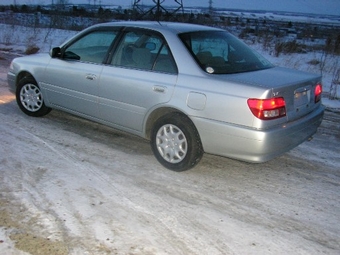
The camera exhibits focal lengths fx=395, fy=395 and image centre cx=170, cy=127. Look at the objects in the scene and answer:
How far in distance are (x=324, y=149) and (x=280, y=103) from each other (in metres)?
1.88

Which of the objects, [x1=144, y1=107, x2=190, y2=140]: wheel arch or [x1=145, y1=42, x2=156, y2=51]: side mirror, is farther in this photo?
[x1=145, y1=42, x2=156, y2=51]: side mirror

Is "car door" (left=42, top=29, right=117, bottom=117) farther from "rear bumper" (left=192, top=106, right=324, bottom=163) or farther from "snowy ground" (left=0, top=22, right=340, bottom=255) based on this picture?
"rear bumper" (left=192, top=106, right=324, bottom=163)

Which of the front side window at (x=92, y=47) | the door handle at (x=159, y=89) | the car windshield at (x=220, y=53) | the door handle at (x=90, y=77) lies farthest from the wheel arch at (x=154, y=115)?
the front side window at (x=92, y=47)

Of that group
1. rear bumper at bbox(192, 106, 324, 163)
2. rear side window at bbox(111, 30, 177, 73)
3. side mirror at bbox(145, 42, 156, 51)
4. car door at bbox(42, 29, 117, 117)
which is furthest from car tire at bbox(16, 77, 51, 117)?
rear bumper at bbox(192, 106, 324, 163)

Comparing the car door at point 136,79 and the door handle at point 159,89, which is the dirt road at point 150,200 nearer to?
the car door at point 136,79

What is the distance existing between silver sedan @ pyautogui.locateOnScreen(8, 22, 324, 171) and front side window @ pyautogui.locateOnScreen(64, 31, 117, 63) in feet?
0.05

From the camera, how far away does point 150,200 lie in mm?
3852

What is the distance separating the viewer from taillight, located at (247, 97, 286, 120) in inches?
153

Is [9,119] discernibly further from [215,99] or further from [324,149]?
[324,149]

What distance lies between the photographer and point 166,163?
183 inches

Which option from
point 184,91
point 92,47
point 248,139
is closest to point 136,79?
point 184,91

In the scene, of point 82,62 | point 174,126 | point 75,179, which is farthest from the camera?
point 82,62

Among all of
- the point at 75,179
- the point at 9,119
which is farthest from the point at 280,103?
the point at 9,119

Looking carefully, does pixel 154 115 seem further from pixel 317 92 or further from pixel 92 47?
pixel 317 92
